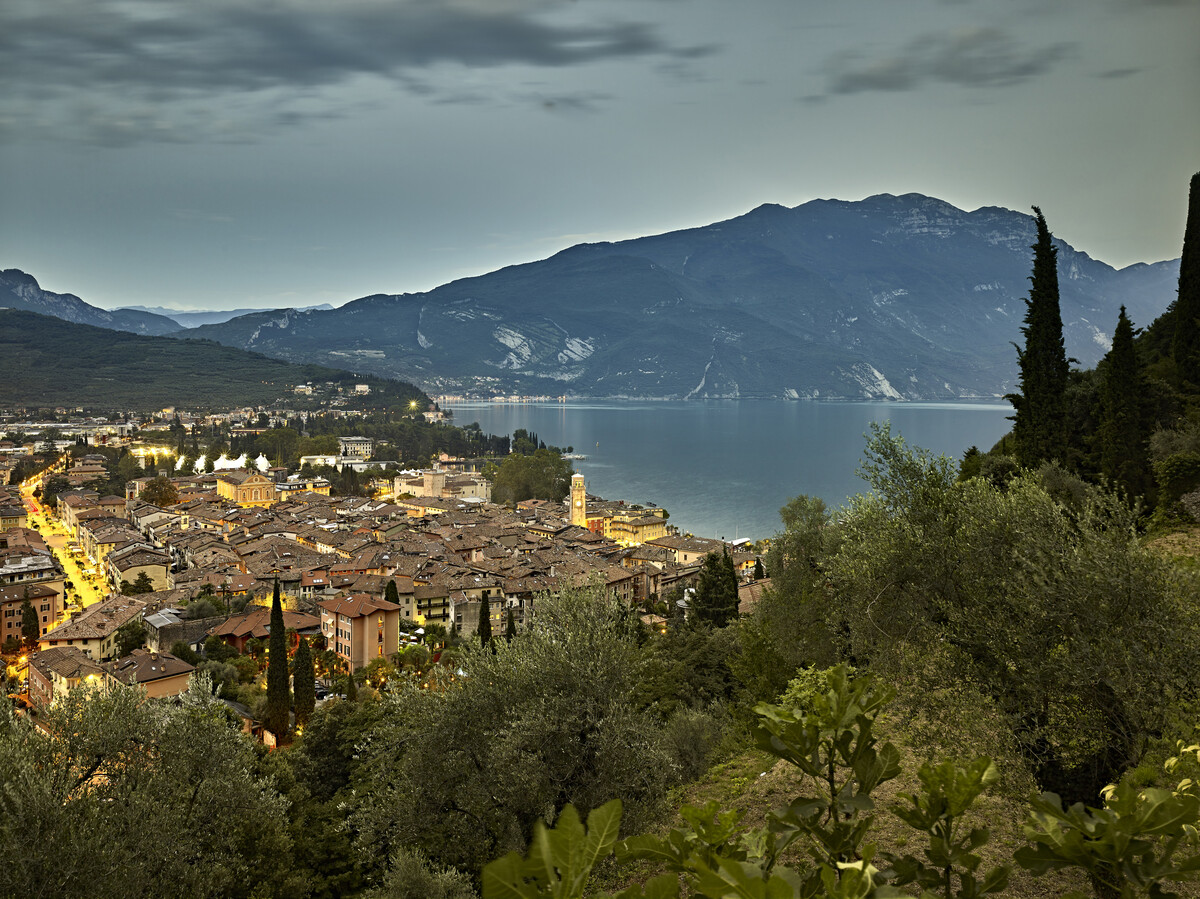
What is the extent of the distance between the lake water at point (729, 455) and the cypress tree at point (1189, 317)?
33.2ft

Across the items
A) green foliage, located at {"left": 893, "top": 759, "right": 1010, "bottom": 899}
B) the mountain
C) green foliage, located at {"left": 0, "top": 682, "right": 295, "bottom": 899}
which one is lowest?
green foliage, located at {"left": 0, "top": 682, "right": 295, "bottom": 899}

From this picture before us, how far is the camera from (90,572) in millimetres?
38625

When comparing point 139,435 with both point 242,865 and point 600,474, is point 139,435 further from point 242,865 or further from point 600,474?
point 242,865

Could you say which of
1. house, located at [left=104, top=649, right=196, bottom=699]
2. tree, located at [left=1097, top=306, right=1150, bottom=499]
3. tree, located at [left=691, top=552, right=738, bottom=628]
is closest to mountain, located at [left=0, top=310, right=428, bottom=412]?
house, located at [left=104, top=649, right=196, bottom=699]

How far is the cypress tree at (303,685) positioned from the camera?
1889 centimetres

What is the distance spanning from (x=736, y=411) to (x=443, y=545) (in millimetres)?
140835

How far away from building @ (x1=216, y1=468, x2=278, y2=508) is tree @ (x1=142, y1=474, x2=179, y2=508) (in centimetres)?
435

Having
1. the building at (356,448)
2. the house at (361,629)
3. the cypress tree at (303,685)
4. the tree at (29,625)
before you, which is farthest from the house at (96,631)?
the building at (356,448)

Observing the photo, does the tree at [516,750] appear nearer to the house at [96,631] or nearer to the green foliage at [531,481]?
the house at [96,631]

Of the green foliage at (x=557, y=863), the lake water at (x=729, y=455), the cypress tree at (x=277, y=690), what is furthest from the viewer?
the lake water at (x=729, y=455)

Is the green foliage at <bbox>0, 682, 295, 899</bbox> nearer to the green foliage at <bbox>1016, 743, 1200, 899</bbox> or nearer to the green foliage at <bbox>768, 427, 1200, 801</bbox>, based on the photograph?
the green foliage at <bbox>768, 427, 1200, 801</bbox>

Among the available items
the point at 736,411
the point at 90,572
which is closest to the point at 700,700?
the point at 90,572

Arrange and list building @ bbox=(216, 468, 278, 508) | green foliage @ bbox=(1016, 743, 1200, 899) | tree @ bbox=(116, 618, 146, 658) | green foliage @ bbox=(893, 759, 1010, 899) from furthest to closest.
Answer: building @ bbox=(216, 468, 278, 508) → tree @ bbox=(116, 618, 146, 658) → green foliage @ bbox=(893, 759, 1010, 899) → green foliage @ bbox=(1016, 743, 1200, 899)

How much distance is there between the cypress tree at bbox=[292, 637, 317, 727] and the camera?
18.9 m
